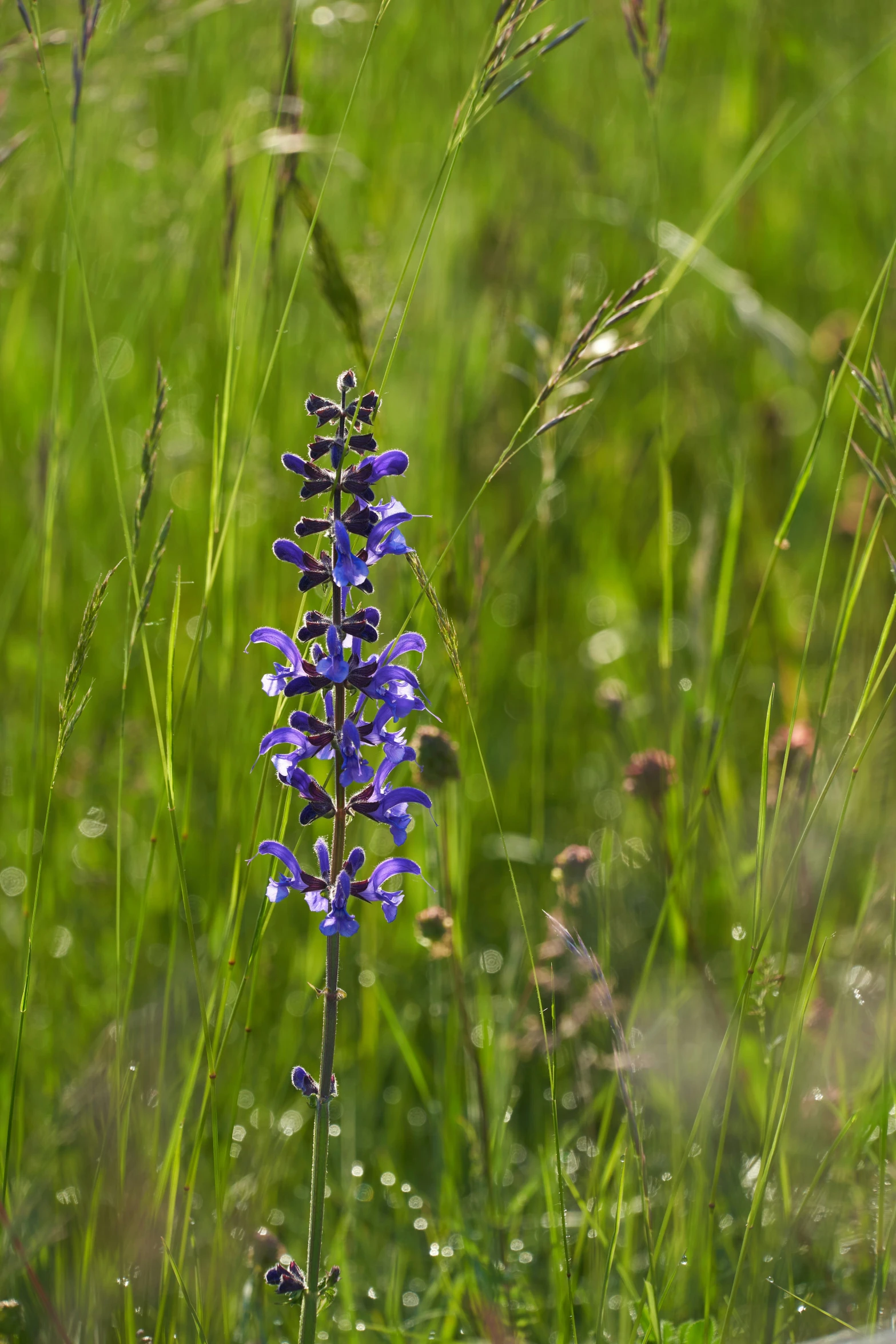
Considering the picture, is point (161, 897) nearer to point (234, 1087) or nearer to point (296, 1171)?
point (296, 1171)

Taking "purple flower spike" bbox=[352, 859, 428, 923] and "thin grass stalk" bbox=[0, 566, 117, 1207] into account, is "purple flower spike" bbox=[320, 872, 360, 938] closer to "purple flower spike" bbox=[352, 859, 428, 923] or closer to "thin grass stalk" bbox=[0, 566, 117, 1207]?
"purple flower spike" bbox=[352, 859, 428, 923]

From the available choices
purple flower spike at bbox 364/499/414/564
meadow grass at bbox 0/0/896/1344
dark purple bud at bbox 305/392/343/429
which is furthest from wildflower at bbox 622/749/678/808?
dark purple bud at bbox 305/392/343/429

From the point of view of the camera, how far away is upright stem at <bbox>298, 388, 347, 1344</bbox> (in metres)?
1.44

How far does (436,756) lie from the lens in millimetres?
2219

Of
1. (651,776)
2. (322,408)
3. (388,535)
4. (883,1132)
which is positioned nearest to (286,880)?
(388,535)

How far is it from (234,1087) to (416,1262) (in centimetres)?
73

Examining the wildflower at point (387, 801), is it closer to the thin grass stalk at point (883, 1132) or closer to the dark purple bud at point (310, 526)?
the dark purple bud at point (310, 526)

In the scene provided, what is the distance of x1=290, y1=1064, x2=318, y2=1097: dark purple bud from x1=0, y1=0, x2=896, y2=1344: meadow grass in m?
0.11

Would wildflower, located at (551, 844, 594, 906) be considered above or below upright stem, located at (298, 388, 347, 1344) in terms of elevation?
above

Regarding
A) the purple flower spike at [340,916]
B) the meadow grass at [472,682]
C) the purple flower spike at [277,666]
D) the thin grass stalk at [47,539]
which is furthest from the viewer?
the thin grass stalk at [47,539]

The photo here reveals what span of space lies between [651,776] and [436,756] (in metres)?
0.51

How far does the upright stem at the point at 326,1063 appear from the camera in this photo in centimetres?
144

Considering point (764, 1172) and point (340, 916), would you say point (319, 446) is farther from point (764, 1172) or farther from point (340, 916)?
point (764, 1172)

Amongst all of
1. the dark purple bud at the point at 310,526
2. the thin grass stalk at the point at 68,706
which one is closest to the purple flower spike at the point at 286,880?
the thin grass stalk at the point at 68,706
